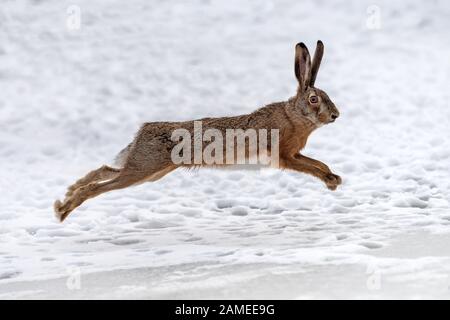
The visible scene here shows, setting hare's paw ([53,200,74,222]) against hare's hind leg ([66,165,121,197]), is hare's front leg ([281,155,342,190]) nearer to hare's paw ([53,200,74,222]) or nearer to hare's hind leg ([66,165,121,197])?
hare's hind leg ([66,165,121,197])

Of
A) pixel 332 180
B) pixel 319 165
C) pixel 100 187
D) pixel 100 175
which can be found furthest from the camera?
pixel 100 175

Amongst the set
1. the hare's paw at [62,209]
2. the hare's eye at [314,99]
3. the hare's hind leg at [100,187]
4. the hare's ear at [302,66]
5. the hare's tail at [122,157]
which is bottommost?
the hare's paw at [62,209]

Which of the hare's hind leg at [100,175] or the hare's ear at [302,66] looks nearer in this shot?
the hare's ear at [302,66]

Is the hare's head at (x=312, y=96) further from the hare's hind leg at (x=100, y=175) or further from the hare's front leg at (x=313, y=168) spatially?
the hare's hind leg at (x=100, y=175)

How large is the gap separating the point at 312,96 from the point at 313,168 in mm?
656

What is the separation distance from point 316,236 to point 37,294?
259 cm

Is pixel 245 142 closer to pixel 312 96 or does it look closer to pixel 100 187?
pixel 312 96

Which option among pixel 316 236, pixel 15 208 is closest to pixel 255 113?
pixel 316 236

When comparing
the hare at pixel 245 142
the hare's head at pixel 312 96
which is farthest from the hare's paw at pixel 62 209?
the hare's head at pixel 312 96

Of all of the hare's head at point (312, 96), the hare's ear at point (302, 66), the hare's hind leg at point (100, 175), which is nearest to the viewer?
the hare's ear at point (302, 66)

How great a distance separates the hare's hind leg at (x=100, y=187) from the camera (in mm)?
6832

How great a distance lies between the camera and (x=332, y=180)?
276 inches

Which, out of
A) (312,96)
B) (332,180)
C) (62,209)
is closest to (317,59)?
(312,96)

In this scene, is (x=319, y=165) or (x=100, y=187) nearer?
(x=100, y=187)
